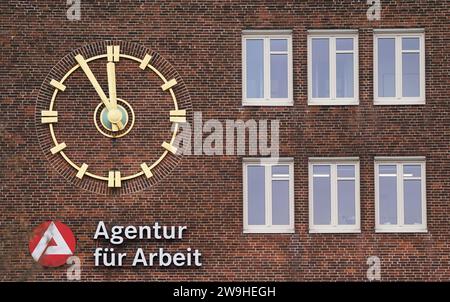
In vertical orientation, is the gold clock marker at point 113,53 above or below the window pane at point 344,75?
above

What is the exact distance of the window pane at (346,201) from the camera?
30078 millimetres

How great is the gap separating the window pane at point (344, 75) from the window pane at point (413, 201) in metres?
2.49

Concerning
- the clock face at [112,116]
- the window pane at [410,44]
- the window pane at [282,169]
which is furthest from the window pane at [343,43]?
the clock face at [112,116]

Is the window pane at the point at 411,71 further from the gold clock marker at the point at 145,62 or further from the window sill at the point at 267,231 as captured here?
the gold clock marker at the point at 145,62

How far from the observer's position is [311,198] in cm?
3014

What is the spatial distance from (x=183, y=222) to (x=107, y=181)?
1.97 m

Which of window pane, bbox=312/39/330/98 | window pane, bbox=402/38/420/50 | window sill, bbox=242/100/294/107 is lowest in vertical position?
window sill, bbox=242/100/294/107

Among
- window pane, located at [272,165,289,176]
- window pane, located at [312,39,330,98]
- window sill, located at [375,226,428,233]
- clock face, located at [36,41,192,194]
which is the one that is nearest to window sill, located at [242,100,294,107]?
window pane, located at [312,39,330,98]

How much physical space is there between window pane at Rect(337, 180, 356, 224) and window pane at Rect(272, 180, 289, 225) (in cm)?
121

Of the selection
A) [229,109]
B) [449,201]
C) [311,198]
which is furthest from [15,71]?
[449,201]

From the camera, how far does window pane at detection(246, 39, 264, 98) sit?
30453 millimetres

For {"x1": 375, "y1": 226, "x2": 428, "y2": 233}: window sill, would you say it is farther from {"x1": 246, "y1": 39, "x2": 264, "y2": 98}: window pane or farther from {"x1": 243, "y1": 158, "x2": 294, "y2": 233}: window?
{"x1": 246, "y1": 39, "x2": 264, "y2": 98}: window pane

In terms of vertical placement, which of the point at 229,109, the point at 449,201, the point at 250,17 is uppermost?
the point at 250,17

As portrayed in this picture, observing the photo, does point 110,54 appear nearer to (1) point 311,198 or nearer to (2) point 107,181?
(2) point 107,181
